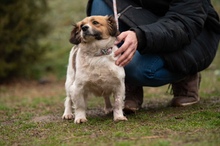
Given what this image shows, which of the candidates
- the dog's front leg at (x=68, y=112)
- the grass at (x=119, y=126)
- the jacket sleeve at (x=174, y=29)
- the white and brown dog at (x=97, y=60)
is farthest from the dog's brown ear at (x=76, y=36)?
the dog's front leg at (x=68, y=112)

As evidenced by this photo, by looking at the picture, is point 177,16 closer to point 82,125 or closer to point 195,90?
point 195,90

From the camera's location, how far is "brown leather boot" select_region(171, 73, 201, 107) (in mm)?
4732

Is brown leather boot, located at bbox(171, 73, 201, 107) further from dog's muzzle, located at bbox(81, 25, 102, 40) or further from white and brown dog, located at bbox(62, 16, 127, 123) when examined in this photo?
dog's muzzle, located at bbox(81, 25, 102, 40)

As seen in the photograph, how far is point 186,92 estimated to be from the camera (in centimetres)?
479

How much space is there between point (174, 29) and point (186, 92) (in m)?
1.10

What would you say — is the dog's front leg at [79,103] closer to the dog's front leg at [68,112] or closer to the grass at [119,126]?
the grass at [119,126]

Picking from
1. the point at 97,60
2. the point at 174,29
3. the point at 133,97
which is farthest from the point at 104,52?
the point at 133,97

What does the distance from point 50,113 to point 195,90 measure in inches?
71.0

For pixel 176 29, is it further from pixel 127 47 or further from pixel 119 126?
pixel 119 126

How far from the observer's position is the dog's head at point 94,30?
384 centimetres

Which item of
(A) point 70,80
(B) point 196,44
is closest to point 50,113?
(A) point 70,80

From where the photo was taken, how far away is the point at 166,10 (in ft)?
14.8

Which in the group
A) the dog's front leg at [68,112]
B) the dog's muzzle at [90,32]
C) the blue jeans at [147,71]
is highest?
the dog's muzzle at [90,32]

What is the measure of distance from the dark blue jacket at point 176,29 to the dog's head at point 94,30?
10.6 inches
